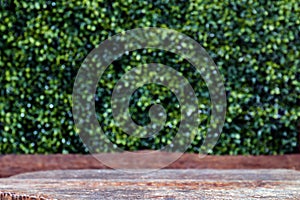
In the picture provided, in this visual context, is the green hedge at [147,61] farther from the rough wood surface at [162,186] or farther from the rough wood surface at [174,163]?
the rough wood surface at [162,186]

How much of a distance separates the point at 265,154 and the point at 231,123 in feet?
1.12

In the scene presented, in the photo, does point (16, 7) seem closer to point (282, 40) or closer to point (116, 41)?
point (116, 41)

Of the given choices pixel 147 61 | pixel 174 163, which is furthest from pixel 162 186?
pixel 147 61

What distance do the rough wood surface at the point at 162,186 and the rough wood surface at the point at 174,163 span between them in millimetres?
1123

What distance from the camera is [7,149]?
3.76 m

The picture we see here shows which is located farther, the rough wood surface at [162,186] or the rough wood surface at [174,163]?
the rough wood surface at [174,163]

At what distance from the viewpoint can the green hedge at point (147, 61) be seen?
3.65 meters

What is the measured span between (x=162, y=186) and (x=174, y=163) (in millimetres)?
1678

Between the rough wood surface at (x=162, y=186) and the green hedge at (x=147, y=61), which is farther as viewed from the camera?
the green hedge at (x=147, y=61)

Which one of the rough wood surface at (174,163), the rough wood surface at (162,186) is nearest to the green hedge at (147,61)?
the rough wood surface at (174,163)

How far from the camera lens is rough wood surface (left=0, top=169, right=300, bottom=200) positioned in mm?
1718

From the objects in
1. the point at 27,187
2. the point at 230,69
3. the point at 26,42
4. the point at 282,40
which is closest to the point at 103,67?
the point at 26,42

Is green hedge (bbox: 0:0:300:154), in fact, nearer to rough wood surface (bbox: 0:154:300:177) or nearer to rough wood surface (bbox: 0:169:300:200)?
rough wood surface (bbox: 0:154:300:177)

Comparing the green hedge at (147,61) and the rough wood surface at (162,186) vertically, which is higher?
the green hedge at (147,61)
